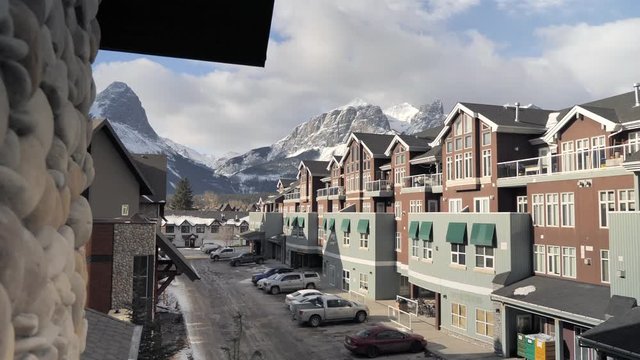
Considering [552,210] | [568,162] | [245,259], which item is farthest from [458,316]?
[245,259]

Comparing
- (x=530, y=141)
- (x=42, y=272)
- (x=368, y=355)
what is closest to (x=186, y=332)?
(x=368, y=355)

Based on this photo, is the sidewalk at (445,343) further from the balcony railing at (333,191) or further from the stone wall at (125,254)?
the balcony railing at (333,191)

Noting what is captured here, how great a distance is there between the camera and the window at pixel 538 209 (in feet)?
77.2

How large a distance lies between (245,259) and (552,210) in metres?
44.5

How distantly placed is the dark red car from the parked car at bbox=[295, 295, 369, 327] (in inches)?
208

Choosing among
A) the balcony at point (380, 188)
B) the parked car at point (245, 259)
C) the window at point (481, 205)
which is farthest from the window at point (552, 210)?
the parked car at point (245, 259)

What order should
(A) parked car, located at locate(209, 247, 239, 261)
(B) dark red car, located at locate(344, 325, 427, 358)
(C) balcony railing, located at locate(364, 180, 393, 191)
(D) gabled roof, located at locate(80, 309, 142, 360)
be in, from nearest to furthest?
(D) gabled roof, located at locate(80, 309, 142, 360)
(B) dark red car, located at locate(344, 325, 427, 358)
(C) balcony railing, located at locate(364, 180, 393, 191)
(A) parked car, located at locate(209, 247, 239, 261)

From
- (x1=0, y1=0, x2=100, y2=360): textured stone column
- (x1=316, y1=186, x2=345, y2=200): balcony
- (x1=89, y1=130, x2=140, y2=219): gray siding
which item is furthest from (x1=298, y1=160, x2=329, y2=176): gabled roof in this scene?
(x1=0, y1=0, x2=100, y2=360): textured stone column

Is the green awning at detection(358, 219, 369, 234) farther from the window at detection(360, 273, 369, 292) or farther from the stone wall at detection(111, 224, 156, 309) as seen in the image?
the stone wall at detection(111, 224, 156, 309)

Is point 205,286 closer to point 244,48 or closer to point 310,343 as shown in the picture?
point 310,343

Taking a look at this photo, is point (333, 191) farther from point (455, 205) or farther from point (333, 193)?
point (455, 205)

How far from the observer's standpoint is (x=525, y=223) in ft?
78.4

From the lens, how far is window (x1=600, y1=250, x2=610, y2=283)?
2031cm

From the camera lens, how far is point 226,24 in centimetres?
441
